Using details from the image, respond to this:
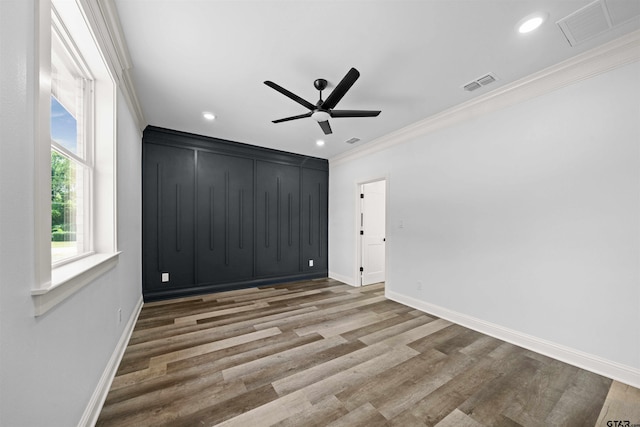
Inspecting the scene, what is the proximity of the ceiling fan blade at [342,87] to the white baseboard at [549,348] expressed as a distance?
9.41 ft

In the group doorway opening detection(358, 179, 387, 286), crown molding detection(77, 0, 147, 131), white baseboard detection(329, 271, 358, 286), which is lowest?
white baseboard detection(329, 271, 358, 286)

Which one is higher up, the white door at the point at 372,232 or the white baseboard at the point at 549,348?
the white door at the point at 372,232

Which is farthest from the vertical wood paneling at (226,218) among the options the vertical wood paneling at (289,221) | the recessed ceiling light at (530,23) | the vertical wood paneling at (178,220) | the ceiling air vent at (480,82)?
the recessed ceiling light at (530,23)

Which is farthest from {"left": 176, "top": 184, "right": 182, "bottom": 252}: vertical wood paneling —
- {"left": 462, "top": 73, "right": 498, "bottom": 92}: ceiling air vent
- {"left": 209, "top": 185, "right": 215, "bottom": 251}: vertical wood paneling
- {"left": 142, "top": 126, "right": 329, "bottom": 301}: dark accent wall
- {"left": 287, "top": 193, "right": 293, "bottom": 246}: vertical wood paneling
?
{"left": 462, "top": 73, "right": 498, "bottom": 92}: ceiling air vent

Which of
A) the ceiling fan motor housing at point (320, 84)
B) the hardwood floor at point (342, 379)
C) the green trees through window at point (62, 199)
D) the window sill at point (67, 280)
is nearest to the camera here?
the window sill at point (67, 280)

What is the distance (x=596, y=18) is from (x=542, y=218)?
1.58 metres

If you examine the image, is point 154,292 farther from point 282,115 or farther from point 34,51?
point 34,51

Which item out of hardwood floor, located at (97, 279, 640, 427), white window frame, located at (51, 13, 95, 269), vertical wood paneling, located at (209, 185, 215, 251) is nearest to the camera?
hardwood floor, located at (97, 279, 640, 427)

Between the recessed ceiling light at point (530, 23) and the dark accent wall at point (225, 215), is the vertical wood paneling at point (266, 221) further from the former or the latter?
the recessed ceiling light at point (530, 23)

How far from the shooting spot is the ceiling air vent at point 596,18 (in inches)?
62.6

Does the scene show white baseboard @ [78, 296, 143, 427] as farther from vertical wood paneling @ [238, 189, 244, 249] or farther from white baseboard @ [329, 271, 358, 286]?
white baseboard @ [329, 271, 358, 286]

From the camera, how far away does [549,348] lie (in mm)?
2242

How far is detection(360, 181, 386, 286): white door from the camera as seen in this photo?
470 cm

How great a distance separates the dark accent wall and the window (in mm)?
2000
